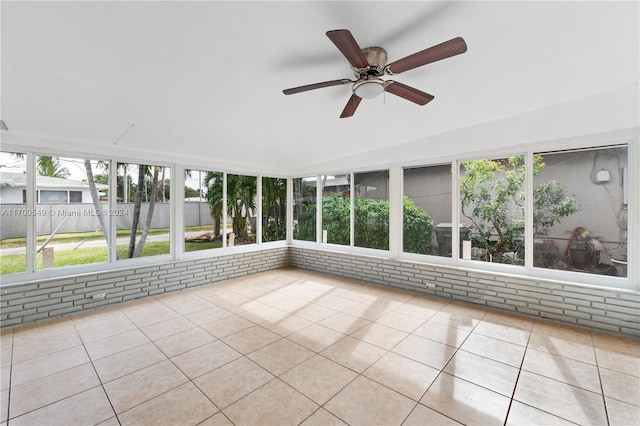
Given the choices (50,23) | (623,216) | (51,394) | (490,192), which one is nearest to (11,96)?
(50,23)

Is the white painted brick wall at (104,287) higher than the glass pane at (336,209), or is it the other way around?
the glass pane at (336,209)

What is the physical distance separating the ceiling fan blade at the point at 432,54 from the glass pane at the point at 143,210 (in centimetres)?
416

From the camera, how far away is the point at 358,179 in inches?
220

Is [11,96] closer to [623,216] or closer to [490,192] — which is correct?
[490,192]

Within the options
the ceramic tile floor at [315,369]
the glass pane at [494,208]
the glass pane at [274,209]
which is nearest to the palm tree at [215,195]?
the glass pane at [274,209]

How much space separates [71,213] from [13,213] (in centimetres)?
54

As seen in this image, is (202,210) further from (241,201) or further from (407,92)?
(407,92)

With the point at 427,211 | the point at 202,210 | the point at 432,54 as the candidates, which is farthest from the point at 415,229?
the point at 202,210

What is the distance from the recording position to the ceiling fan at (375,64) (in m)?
1.71

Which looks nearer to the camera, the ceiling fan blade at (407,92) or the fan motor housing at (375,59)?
the fan motor housing at (375,59)

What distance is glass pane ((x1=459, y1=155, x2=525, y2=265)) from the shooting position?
12.7 feet

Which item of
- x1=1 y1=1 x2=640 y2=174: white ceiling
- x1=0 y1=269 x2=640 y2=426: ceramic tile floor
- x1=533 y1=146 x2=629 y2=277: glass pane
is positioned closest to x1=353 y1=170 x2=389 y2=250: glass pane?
x1=1 y1=1 x2=640 y2=174: white ceiling

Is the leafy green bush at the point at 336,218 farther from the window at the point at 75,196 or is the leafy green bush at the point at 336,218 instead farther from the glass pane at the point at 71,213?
the window at the point at 75,196

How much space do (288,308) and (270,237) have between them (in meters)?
2.73
